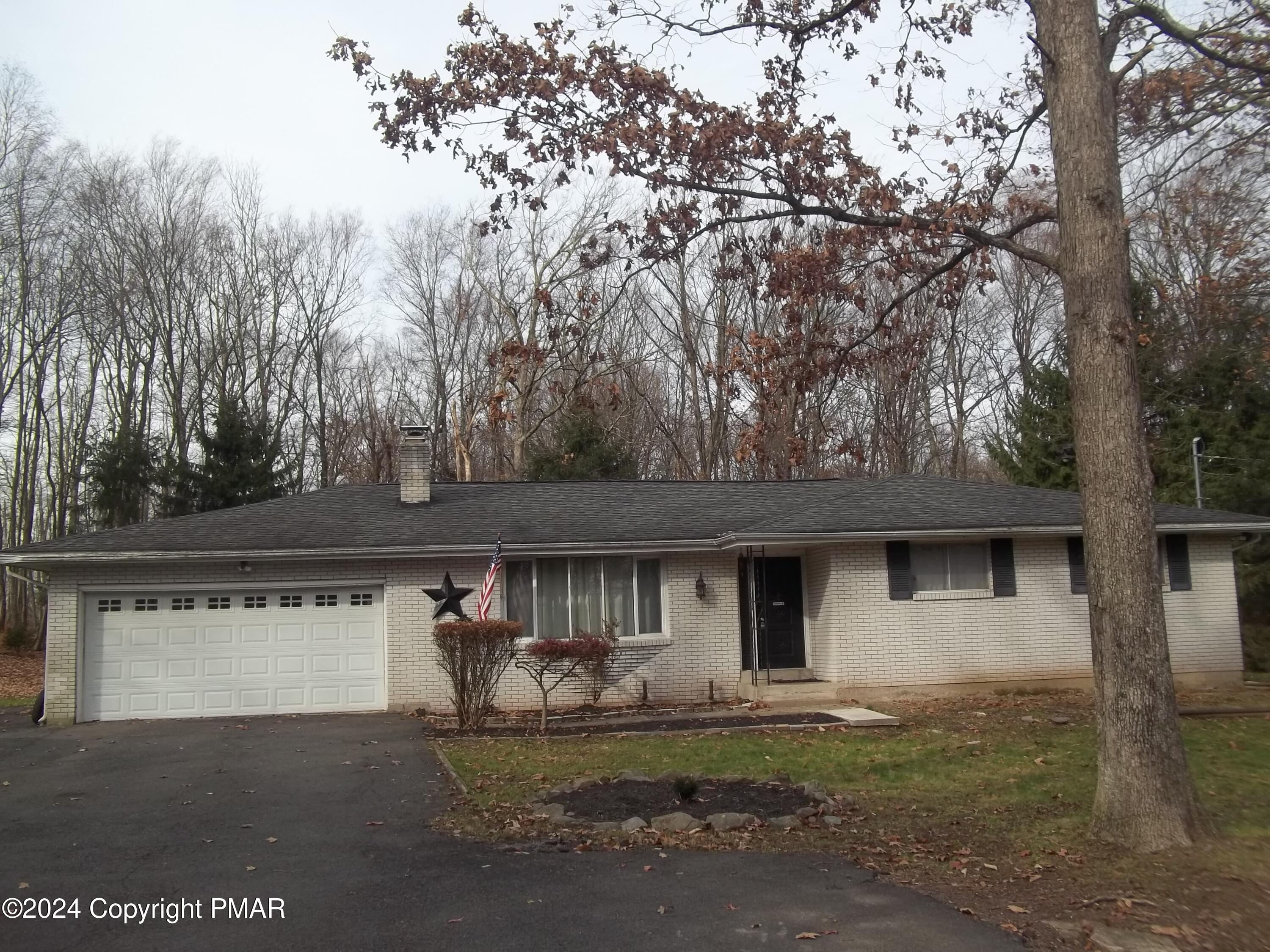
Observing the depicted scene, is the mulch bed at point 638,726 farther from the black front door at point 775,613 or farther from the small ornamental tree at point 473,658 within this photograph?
the black front door at point 775,613

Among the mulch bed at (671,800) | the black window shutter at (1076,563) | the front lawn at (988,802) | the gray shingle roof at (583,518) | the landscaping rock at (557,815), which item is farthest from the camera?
the black window shutter at (1076,563)

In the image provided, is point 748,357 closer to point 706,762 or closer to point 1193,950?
point 706,762

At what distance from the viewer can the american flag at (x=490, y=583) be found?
14.7m

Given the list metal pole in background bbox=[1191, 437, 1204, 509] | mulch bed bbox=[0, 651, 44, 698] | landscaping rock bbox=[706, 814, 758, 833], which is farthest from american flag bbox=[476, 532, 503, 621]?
metal pole in background bbox=[1191, 437, 1204, 509]

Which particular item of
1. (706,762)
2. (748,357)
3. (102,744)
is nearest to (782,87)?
(748,357)

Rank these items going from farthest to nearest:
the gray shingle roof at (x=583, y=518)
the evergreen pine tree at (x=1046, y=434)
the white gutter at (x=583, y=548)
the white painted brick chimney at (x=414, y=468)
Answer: the evergreen pine tree at (x=1046, y=434) → the white painted brick chimney at (x=414, y=468) → the gray shingle roof at (x=583, y=518) → the white gutter at (x=583, y=548)

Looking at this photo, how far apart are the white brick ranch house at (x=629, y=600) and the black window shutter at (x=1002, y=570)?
4 cm

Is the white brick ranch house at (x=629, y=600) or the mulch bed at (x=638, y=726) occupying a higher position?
the white brick ranch house at (x=629, y=600)

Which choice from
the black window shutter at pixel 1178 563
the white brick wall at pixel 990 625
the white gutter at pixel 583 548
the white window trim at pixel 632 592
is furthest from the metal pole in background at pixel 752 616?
the black window shutter at pixel 1178 563

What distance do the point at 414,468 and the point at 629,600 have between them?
15.8 feet

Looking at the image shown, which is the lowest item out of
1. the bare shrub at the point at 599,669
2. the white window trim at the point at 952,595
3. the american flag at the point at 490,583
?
the bare shrub at the point at 599,669

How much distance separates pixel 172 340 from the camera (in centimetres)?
Answer: 3669

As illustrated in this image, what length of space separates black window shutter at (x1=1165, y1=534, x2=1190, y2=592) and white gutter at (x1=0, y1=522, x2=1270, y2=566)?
0.35 meters

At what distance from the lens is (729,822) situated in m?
8.22
